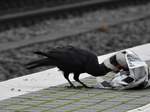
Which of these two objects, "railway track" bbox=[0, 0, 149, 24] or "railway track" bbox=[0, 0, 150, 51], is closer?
"railway track" bbox=[0, 0, 150, 51]

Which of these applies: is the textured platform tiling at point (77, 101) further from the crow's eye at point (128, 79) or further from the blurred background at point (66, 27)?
the blurred background at point (66, 27)

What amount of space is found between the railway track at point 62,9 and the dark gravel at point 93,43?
89.2 inches

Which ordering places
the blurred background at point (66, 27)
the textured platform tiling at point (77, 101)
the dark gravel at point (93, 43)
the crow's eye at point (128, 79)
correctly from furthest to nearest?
the blurred background at point (66, 27) → the dark gravel at point (93, 43) → the crow's eye at point (128, 79) → the textured platform tiling at point (77, 101)

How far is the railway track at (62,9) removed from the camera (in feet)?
61.6

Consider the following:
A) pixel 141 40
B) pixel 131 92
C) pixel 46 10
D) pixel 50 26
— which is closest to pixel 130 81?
pixel 131 92

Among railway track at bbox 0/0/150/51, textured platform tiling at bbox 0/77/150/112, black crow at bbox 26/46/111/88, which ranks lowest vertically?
textured platform tiling at bbox 0/77/150/112

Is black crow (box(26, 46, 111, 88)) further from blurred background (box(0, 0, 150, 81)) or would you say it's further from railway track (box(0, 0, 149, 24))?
railway track (box(0, 0, 149, 24))

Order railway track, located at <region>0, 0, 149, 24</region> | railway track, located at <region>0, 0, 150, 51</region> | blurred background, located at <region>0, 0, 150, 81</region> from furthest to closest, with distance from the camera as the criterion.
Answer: railway track, located at <region>0, 0, 149, 24</region>
railway track, located at <region>0, 0, 150, 51</region>
blurred background, located at <region>0, 0, 150, 81</region>

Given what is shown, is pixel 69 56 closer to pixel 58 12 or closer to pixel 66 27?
pixel 66 27

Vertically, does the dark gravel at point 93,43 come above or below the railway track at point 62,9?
below

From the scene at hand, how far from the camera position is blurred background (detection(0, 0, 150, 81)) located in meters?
14.4

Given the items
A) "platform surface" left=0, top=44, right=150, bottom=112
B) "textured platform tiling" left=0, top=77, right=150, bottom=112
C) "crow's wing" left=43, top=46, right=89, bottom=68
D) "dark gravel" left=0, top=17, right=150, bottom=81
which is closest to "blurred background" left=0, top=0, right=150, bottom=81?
"dark gravel" left=0, top=17, right=150, bottom=81

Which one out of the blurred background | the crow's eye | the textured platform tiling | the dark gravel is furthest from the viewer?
the blurred background

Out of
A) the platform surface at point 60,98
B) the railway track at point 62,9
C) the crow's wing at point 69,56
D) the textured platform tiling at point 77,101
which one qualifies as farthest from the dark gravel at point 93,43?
the textured platform tiling at point 77,101
